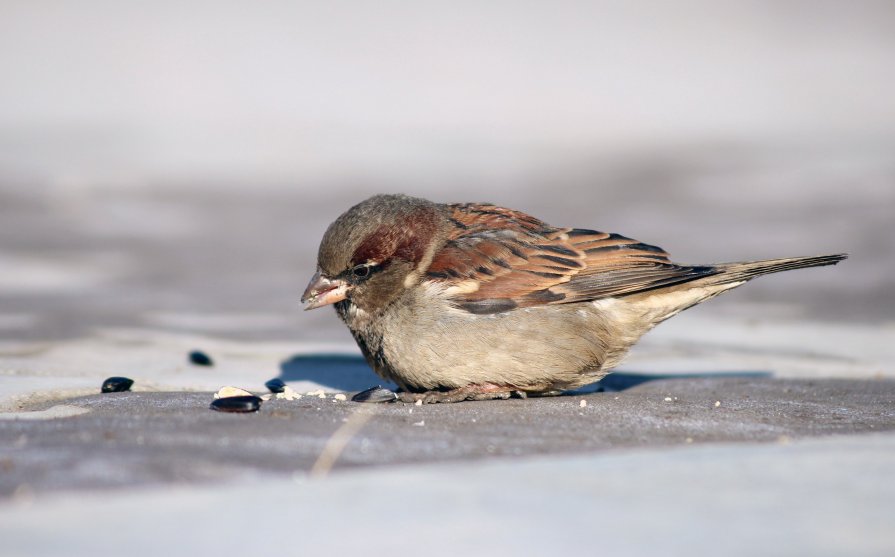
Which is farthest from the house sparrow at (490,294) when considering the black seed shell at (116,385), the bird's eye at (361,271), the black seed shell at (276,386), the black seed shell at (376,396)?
the black seed shell at (116,385)

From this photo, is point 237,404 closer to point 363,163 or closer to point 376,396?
point 376,396

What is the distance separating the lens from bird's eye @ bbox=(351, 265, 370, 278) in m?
6.26

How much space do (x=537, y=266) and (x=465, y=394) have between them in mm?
842

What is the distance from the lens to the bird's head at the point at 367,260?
6.22 metres

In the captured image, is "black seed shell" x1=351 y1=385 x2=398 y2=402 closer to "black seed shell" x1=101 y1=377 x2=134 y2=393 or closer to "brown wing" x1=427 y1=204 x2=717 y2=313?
"brown wing" x1=427 y1=204 x2=717 y2=313

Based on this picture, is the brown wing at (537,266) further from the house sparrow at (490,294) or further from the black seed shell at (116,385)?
the black seed shell at (116,385)

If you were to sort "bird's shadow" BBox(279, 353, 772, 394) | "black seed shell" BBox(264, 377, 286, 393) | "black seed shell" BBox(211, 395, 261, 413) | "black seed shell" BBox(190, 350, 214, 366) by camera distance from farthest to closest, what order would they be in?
1. "black seed shell" BBox(190, 350, 214, 366)
2. "bird's shadow" BBox(279, 353, 772, 394)
3. "black seed shell" BBox(264, 377, 286, 393)
4. "black seed shell" BBox(211, 395, 261, 413)

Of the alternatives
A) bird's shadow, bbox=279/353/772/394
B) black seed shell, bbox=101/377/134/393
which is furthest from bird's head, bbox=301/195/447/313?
black seed shell, bbox=101/377/134/393

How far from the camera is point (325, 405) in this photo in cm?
538

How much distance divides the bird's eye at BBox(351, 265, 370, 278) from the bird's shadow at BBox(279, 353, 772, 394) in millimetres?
698

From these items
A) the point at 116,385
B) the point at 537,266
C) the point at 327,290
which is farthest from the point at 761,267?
the point at 116,385

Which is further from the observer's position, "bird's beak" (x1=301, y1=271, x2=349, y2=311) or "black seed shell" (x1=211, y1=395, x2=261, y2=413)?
"bird's beak" (x1=301, y1=271, x2=349, y2=311)

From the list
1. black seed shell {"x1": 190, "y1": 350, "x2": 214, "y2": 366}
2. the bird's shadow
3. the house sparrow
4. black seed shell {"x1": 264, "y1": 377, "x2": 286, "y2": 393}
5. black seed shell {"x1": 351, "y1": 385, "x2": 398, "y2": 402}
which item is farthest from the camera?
black seed shell {"x1": 190, "y1": 350, "x2": 214, "y2": 366}

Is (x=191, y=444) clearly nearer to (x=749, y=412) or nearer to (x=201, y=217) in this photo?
(x=749, y=412)
